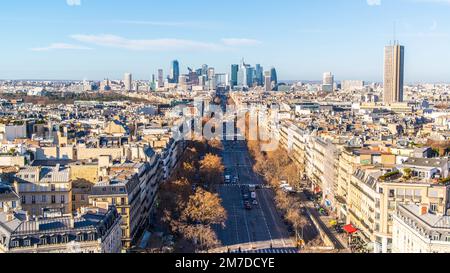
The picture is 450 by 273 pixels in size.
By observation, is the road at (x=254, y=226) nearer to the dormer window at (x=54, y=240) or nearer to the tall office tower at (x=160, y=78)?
the dormer window at (x=54, y=240)

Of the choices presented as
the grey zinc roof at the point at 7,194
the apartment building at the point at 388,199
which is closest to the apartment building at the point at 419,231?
the apartment building at the point at 388,199

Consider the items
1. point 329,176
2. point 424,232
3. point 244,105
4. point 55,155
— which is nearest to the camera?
point 424,232

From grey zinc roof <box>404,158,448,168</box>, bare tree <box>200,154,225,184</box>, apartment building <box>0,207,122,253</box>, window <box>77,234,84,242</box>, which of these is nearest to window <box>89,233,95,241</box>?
apartment building <box>0,207,122,253</box>

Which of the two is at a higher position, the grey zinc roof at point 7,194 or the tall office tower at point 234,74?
the tall office tower at point 234,74

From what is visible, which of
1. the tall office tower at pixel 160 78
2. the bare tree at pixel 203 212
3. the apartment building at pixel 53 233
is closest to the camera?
the apartment building at pixel 53 233
